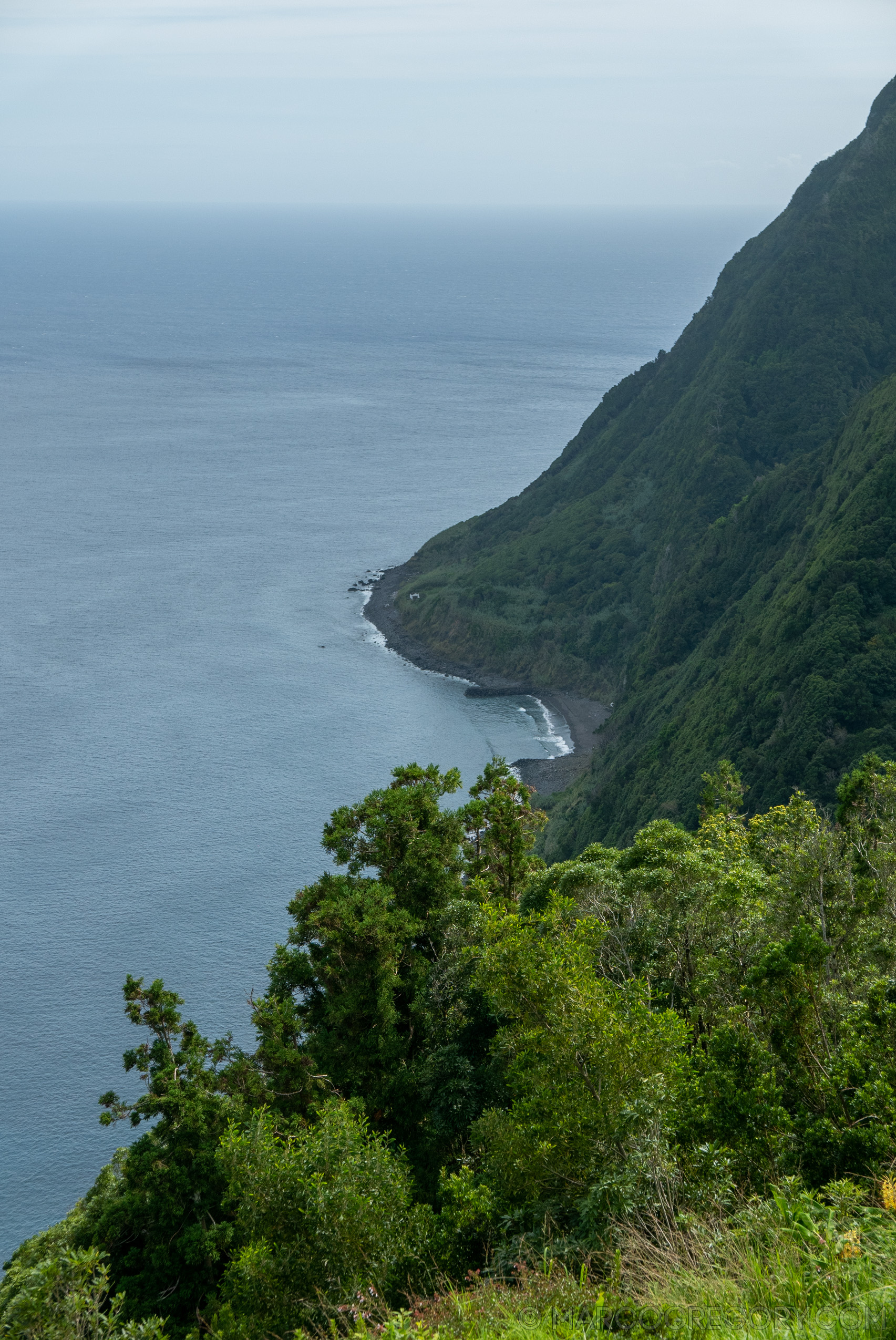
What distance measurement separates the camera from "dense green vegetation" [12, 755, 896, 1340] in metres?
16.4

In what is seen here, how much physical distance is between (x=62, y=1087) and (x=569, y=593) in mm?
87311

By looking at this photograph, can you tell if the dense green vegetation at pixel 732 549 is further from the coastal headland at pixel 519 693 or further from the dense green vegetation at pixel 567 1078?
the coastal headland at pixel 519 693

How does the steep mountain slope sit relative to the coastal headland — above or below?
above

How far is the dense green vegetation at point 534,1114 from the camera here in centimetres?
1641

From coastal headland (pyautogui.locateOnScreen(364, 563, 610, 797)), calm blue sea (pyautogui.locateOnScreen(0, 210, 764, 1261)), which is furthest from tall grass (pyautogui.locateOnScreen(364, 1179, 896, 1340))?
coastal headland (pyautogui.locateOnScreen(364, 563, 610, 797))

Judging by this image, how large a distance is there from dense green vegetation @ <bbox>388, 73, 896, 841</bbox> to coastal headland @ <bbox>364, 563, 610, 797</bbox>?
81.4 inches

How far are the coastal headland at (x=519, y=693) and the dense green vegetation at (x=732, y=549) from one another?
2.07 m

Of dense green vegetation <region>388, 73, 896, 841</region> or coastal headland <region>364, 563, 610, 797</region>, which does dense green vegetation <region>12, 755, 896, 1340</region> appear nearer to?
dense green vegetation <region>388, 73, 896, 841</region>

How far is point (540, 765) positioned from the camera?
112m

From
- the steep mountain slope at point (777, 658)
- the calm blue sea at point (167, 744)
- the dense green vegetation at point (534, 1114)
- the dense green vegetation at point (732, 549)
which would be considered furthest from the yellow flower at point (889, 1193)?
the calm blue sea at point (167, 744)

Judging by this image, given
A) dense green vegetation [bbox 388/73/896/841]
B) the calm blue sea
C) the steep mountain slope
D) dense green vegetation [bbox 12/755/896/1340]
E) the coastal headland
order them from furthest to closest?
the coastal headland, dense green vegetation [bbox 388/73/896/841], the calm blue sea, the steep mountain slope, dense green vegetation [bbox 12/755/896/1340]

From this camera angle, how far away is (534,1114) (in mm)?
21938

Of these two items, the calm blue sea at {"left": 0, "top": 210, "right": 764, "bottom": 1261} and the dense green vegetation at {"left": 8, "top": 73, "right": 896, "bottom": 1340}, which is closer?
the dense green vegetation at {"left": 8, "top": 73, "right": 896, "bottom": 1340}

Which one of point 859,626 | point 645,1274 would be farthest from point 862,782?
point 859,626
